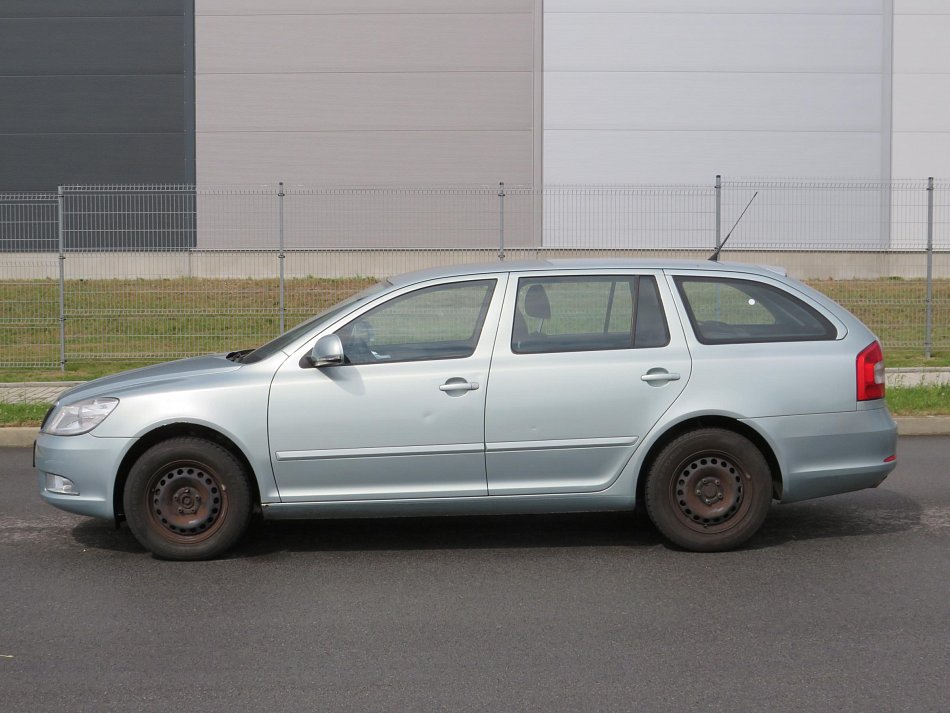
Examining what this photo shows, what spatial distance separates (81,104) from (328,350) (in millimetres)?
26095

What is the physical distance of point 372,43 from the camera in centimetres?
2911

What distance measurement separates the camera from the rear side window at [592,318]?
6.66 m

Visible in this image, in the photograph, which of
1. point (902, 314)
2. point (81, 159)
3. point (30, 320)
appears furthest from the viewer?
point (81, 159)

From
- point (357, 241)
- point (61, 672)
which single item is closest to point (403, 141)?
point (357, 241)

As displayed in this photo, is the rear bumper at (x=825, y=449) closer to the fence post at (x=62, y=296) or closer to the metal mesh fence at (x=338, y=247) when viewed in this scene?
the metal mesh fence at (x=338, y=247)

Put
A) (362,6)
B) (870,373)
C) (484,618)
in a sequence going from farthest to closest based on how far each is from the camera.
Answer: (362,6)
(870,373)
(484,618)

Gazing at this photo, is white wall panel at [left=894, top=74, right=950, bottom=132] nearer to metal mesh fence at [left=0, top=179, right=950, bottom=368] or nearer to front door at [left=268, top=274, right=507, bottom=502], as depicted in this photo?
metal mesh fence at [left=0, top=179, right=950, bottom=368]

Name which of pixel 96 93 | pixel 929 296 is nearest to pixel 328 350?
pixel 929 296

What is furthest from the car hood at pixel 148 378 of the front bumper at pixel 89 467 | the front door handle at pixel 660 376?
the front door handle at pixel 660 376

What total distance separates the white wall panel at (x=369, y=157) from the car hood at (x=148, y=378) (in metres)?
22.5

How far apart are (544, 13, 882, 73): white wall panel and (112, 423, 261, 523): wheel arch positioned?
2404 centimetres

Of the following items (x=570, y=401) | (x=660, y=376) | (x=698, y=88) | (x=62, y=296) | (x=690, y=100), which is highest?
(x=698, y=88)

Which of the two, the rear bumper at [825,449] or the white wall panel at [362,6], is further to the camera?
the white wall panel at [362,6]

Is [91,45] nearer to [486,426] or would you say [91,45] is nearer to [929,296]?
[929,296]
